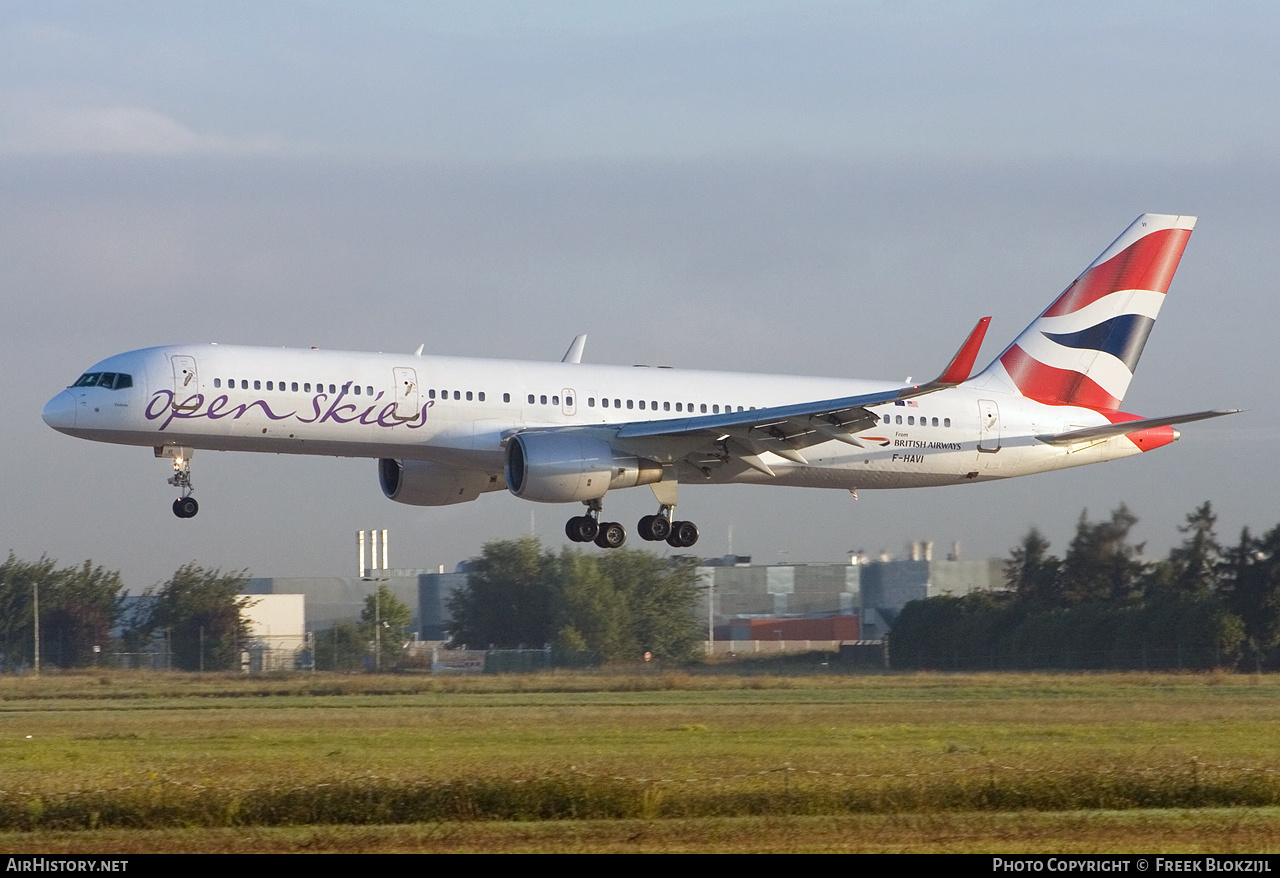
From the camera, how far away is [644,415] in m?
36.0

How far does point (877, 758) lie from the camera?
78.3 ft

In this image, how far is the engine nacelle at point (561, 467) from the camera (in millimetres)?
33812

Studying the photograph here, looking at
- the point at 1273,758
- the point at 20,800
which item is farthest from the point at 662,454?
the point at 20,800

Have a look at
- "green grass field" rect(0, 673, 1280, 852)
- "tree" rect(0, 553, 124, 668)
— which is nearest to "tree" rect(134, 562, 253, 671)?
"tree" rect(0, 553, 124, 668)

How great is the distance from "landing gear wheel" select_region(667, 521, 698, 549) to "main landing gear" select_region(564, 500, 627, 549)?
1779 mm

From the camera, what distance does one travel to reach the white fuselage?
3312cm

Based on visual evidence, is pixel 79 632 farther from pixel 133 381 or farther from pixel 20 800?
pixel 20 800

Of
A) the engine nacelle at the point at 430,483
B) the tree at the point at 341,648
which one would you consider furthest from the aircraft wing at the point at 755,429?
the tree at the point at 341,648

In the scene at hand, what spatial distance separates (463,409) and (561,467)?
245 cm

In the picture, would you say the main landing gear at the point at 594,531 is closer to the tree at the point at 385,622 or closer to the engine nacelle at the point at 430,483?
the engine nacelle at the point at 430,483

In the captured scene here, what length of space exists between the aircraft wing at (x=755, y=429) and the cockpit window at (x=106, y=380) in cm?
982

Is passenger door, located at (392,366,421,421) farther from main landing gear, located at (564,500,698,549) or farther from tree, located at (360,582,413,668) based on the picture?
tree, located at (360,582,413,668)

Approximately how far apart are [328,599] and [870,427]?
3281cm

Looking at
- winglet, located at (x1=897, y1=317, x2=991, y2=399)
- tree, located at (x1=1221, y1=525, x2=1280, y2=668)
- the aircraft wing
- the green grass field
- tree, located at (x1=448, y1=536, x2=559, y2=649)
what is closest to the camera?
the green grass field
